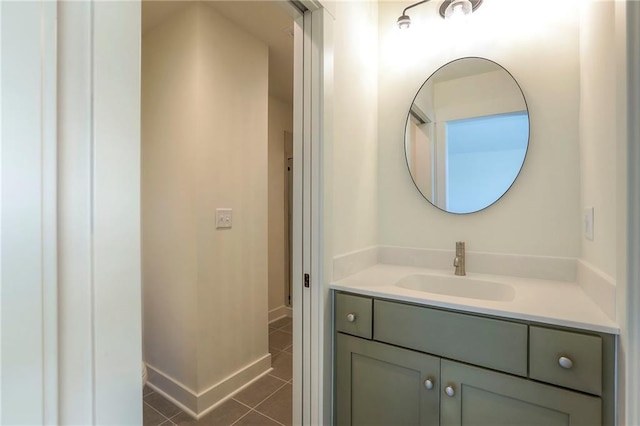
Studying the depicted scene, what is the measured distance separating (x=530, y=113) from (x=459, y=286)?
3.00 feet

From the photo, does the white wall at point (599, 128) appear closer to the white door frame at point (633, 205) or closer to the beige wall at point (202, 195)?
the white door frame at point (633, 205)

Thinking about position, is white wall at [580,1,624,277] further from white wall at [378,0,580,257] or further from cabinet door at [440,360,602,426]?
cabinet door at [440,360,602,426]

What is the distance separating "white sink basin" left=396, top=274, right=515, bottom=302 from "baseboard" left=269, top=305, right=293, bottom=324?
2.08 metres

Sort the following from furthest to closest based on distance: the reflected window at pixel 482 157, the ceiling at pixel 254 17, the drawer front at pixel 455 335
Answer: the ceiling at pixel 254 17, the reflected window at pixel 482 157, the drawer front at pixel 455 335

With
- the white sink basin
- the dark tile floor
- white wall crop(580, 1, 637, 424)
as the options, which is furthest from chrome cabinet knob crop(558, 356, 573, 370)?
the dark tile floor

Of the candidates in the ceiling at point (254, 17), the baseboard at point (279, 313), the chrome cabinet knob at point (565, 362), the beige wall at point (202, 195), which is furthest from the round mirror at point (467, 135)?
the baseboard at point (279, 313)

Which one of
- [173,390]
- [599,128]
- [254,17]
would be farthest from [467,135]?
[173,390]

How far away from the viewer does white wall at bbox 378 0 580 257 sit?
134 cm

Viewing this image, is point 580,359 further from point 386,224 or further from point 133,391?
point 133,391

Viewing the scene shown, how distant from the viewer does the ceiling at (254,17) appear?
5.62 feet

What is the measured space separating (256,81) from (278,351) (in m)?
2.17

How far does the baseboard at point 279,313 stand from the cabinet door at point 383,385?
6.50ft

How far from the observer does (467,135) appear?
1.56 m

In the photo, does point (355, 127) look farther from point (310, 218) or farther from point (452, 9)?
point (452, 9)
